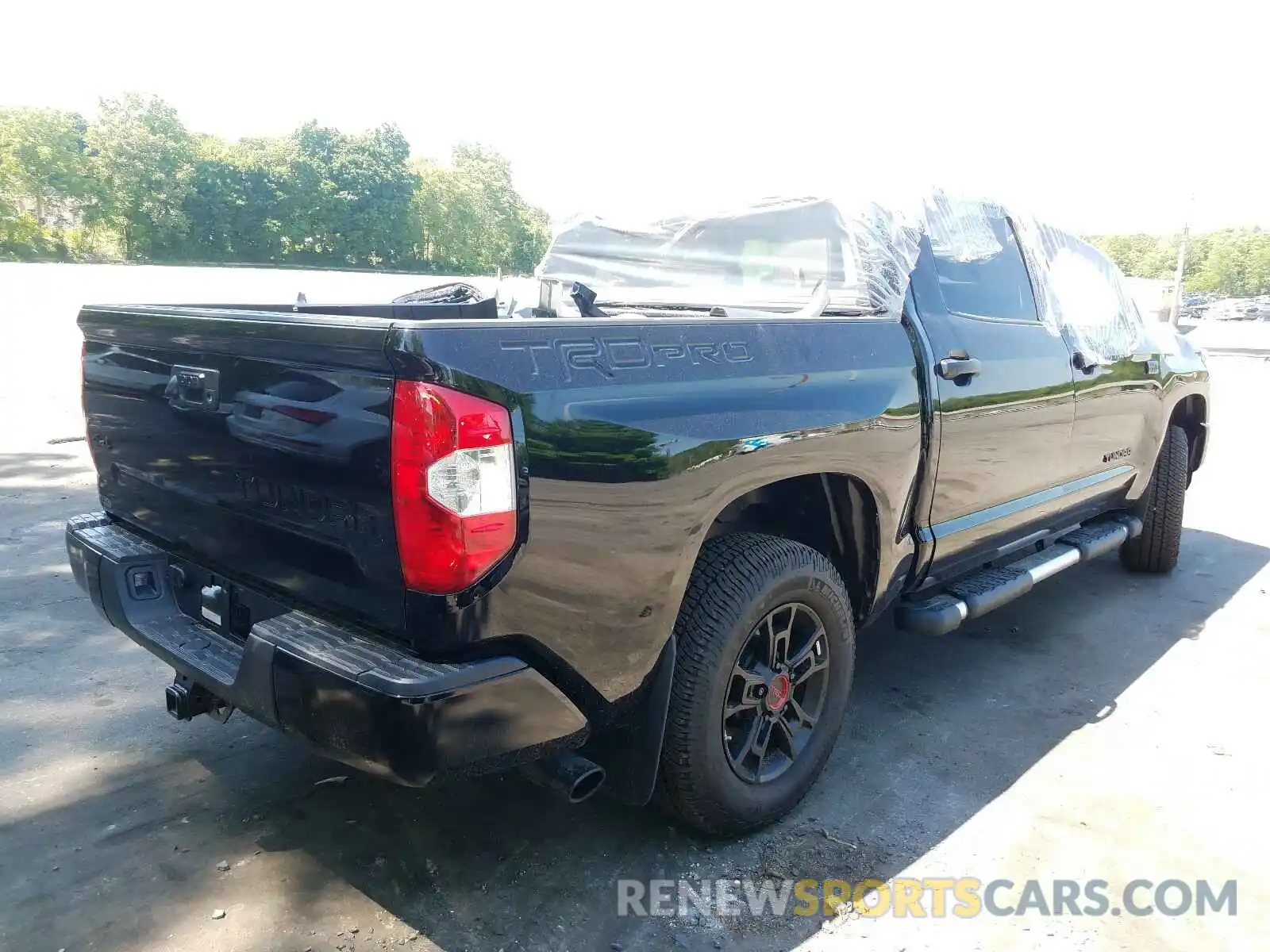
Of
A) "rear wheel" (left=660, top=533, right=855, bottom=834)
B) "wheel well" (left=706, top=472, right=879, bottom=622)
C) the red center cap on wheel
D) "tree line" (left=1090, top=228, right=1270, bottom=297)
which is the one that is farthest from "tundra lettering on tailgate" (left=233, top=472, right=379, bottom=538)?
"tree line" (left=1090, top=228, right=1270, bottom=297)

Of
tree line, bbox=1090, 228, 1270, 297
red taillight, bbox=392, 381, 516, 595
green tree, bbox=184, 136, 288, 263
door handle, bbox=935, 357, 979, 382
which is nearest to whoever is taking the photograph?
red taillight, bbox=392, 381, 516, 595

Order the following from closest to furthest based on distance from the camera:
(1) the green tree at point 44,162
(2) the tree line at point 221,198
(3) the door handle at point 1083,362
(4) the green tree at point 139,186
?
(3) the door handle at point 1083,362, (1) the green tree at point 44,162, (2) the tree line at point 221,198, (4) the green tree at point 139,186

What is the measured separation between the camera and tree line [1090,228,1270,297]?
94688mm

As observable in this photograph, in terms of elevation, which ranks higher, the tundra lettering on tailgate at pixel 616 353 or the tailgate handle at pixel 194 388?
the tundra lettering on tailgate at pixel 616 353

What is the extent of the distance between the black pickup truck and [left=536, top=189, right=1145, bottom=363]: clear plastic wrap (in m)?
0.02

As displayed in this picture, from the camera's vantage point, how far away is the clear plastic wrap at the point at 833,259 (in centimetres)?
336

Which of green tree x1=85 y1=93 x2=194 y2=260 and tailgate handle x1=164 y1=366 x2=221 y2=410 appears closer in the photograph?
tailgate handle x1=164 y1=366 x2=221 y2=410

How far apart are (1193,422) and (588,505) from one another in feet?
16.4

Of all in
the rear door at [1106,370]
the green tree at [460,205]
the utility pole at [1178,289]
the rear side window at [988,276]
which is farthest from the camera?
the green tree at [460,205]

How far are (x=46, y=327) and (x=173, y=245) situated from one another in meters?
62.9

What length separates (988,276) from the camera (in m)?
3.81

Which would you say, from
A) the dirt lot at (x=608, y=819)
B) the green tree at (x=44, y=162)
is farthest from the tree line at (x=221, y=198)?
the dirt lot at (x=608, y=819)

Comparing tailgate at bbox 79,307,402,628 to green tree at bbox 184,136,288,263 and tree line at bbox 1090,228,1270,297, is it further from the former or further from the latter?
tree line at bbox 1090,228,1270,297

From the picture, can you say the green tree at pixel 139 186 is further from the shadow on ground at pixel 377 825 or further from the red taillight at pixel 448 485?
the red taillight at pixel 448 485
